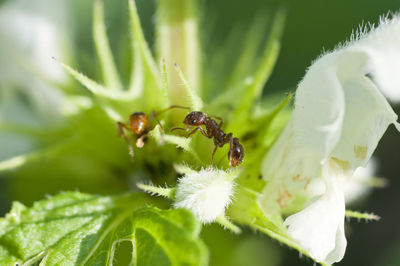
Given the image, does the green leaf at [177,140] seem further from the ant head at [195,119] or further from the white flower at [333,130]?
the white flower at [333,130]

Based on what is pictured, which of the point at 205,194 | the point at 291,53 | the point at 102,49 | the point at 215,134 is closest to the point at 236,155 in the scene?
the point at 215,134

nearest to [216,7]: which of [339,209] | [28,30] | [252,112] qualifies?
[28,30]

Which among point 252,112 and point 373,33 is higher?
point 252,112

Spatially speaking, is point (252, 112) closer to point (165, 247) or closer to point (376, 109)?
point (376, 109)

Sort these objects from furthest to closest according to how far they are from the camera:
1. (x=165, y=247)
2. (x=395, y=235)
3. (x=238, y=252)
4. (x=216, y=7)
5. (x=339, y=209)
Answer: (x=216, y=7), (x=395, y=235), (x=238, y=252), (x=339, y=209), (x=165, y=247)

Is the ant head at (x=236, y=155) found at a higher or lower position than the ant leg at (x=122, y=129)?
lower

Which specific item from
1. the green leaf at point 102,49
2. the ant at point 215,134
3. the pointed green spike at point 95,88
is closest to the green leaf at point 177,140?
the ant at point 215,134
